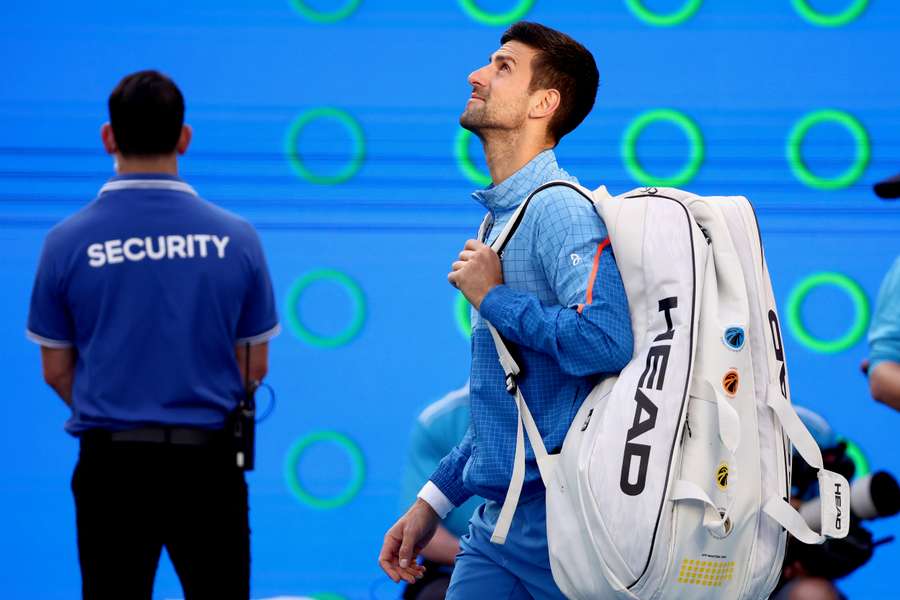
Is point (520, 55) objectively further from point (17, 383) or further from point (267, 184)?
point (17, 383)

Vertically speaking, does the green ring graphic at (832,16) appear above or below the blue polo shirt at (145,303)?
above

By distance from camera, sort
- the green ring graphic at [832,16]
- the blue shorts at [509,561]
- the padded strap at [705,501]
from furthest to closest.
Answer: the green ring graphic at [832,16] < the blue shorts at [509,561] < the padded strap at [705,501]

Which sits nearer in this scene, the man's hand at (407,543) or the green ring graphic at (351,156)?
the man's hand at (407,543)

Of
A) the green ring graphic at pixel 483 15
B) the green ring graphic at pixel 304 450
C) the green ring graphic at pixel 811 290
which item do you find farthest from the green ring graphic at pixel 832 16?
the green ring graphic at pixel 304 450

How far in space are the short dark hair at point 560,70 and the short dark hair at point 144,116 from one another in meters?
0.65

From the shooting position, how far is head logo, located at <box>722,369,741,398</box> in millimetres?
1562

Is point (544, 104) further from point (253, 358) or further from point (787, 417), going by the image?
point (253, 358)

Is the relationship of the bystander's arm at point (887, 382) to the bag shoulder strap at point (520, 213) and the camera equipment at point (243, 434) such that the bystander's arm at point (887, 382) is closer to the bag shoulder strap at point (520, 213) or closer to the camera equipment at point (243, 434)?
the bag shoulder strap at point (520, 213)

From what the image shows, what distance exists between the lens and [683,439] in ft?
5.07

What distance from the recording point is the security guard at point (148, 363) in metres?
2.14

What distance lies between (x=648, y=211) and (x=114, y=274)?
94cm

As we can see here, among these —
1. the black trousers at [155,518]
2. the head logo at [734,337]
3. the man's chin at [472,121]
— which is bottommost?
the black trousers at [155,518]

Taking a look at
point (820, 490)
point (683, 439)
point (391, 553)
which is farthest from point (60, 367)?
point (820, 490)

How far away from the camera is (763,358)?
63.4 inches
